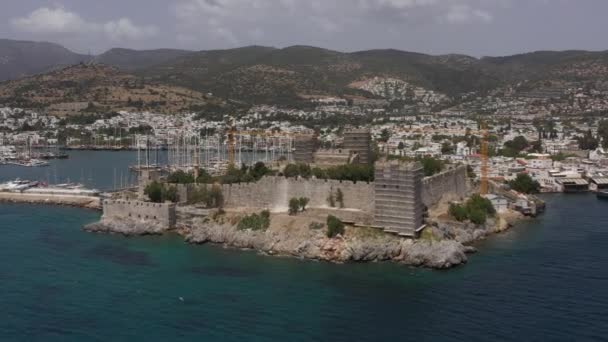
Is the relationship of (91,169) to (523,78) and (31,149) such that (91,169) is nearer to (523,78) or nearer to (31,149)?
(31,149)

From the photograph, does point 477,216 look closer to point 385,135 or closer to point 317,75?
point 385,135

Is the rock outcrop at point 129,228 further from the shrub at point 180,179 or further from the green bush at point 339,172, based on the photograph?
the green bush at point 339,172

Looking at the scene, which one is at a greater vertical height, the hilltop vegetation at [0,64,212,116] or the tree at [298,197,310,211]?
the hilltop vegetation at [0,64,212,116]

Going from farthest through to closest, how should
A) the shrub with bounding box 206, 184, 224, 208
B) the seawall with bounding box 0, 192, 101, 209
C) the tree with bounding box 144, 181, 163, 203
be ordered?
the seawall with bounding box 0, 192, 101, 209 → the tree with bounding box 144, 181, 163, 203 → the shrub with bounding box 206, 184, 224, 208

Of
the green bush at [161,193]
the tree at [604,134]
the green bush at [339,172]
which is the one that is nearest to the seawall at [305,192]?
the green bush at [161,193]

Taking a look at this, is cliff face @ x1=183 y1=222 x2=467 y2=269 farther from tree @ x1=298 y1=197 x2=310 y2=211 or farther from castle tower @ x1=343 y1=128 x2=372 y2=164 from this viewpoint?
castle tower @ x1=343 y1=128 x2=372 y2=164

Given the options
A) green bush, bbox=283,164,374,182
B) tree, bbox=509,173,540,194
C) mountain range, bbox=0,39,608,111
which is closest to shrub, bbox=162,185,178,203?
green bush, bbox=283,164,374,182

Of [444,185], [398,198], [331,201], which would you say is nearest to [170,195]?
[331,201]
